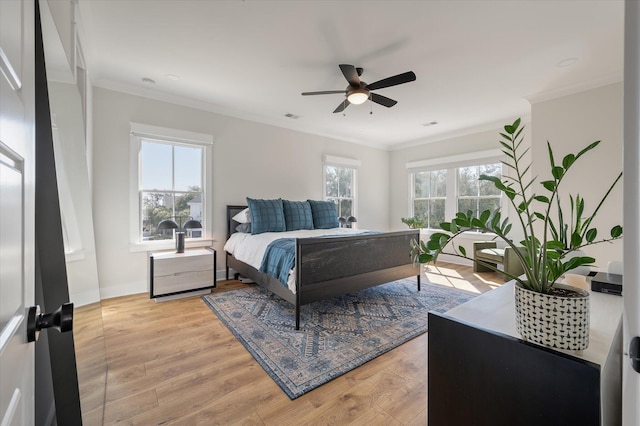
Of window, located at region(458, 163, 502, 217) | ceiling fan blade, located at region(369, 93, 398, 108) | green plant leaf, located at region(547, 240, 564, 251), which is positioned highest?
ceiling fan blade, located at region(369, 93, 398, 108)

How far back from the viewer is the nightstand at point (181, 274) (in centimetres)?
317

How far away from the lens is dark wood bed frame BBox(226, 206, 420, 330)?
8.07 feet

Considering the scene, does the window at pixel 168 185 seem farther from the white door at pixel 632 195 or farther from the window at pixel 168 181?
the white door at pixel 632 195

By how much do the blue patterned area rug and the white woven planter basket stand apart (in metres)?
1.33

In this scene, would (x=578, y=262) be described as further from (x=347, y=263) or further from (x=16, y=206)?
(x=347, y=263)

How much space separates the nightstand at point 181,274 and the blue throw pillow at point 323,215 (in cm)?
167

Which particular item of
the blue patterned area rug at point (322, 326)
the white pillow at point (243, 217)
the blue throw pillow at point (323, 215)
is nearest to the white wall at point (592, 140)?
the blue patterned area rug at point (322, 326)

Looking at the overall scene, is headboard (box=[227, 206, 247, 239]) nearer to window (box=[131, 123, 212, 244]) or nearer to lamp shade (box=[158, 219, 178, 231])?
window (box=[131, 123, 212, 244])

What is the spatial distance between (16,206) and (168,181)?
3.52 meters

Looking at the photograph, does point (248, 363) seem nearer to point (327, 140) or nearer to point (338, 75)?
point (338, 75)

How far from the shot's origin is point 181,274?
3.32m

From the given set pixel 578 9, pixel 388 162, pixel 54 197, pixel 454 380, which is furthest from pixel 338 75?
pixel 388 162

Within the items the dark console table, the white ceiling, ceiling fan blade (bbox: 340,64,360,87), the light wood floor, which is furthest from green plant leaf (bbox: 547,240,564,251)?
ceiling fan blade (bbox: 340,64,360,87)

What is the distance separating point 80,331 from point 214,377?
823mm
